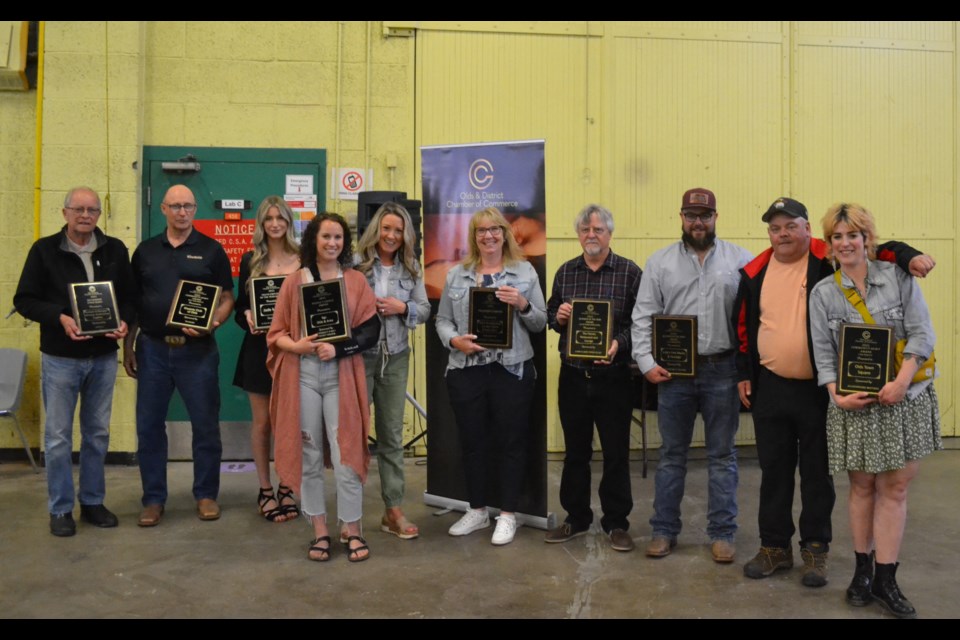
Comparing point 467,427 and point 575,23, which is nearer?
point 467,427

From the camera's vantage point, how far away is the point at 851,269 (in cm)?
318

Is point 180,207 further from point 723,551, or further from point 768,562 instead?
point 768,562

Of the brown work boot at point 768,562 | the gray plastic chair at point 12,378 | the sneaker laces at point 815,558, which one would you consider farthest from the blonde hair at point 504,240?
the gray plastic chair at point 12,378

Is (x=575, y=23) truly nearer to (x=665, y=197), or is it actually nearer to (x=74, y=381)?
(x=665, y=197)

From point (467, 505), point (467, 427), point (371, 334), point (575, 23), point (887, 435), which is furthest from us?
point (575, 23)

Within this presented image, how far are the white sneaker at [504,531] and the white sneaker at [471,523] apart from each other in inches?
5.1

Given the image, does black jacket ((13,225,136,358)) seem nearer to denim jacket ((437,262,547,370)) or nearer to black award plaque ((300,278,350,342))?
black award plaque ((300,278,350,342))

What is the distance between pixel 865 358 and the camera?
3066 millimetres

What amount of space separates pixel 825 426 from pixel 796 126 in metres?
3.68

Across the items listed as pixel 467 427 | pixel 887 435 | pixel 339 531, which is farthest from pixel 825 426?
pixel 339 531

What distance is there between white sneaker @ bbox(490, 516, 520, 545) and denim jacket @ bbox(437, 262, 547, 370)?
2.48 feet

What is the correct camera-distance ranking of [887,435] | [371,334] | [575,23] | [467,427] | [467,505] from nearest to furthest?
[887,435]
[371,334]
[467,427]
[467,505]
[575,23]

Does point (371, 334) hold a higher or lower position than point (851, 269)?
lower

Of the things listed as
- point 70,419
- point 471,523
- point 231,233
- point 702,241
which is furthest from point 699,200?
point 231,233
